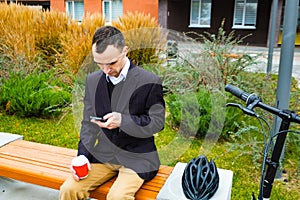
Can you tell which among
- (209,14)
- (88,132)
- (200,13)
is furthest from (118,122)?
(200,13)

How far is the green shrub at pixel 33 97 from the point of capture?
4.61 m

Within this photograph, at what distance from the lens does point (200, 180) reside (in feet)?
6.47

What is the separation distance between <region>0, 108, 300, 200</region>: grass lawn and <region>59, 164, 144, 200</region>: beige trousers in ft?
3.86

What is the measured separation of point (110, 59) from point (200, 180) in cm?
91

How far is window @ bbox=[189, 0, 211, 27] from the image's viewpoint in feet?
60.0

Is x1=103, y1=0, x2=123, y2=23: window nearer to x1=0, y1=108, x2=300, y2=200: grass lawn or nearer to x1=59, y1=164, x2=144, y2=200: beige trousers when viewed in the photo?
x1=0, y1=108, x2=300, y2=200: grass lawn

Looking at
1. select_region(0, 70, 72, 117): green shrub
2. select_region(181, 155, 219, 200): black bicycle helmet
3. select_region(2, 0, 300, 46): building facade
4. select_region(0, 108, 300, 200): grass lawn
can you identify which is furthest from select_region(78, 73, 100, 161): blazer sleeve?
select_region(2, 0, 300, 46): building facade

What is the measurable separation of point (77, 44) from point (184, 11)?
45.8 feet

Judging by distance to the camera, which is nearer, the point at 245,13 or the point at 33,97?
the point at 33,97

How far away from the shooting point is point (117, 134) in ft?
7.17

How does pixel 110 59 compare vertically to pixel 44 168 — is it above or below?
above

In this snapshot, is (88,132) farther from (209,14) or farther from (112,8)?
(112,8)

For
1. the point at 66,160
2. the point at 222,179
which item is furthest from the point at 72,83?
the point at 222,179

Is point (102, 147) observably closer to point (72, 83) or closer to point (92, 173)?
point (92, 173)
